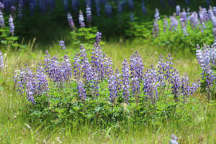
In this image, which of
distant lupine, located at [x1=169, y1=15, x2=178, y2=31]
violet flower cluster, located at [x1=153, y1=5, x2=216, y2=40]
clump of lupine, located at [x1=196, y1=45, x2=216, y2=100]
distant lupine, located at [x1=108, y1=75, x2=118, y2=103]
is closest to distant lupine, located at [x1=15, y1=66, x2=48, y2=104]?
distant lupine, located at [x1=108, y1=75, x2=118, y2=103]

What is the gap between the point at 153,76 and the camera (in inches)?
138

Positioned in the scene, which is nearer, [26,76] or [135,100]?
[135,100]

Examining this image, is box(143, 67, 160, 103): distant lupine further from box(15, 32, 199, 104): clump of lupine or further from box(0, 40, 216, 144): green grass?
box(0, 40, 216, 144): green grass

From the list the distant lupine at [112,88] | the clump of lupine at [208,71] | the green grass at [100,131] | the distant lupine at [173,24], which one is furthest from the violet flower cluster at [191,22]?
the distant lupine at [112,88]

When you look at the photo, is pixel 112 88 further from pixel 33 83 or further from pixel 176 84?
pixel 33 83

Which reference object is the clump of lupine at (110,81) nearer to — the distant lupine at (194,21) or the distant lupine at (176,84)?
the distant lupine at (176,84)

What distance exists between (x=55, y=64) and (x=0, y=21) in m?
3.87

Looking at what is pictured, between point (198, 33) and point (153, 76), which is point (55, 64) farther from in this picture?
point (198, 33)

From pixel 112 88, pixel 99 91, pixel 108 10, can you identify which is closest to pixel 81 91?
pixel 99 91

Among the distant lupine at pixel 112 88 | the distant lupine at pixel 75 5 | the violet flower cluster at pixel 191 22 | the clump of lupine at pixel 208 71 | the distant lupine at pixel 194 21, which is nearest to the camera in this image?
the distant lupine at pixel 112 88

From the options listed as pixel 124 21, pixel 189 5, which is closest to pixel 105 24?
pixel 124 21

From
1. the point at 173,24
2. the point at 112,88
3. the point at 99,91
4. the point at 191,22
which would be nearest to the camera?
the point at 112,88

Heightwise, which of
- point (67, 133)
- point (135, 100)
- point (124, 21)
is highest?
point (124, 21)

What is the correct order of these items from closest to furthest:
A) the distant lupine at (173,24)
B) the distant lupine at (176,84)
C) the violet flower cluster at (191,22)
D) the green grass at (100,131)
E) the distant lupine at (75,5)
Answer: the green grass at (100,131) < the distant lupine at (176,84) < the violet flower cluster at (191,22) < the distant lupine at (173,24) < the distant lupine at (75,5)
